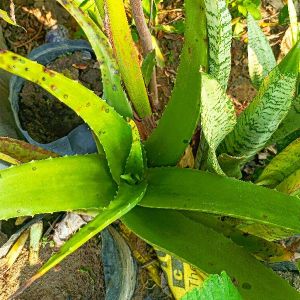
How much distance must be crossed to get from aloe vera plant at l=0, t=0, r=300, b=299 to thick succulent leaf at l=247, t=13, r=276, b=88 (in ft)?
0.52

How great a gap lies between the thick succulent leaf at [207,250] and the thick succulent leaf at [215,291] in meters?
0.33

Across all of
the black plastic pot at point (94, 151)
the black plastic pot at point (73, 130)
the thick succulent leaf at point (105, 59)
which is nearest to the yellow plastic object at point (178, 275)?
the black plastic pot at point (94, 151)

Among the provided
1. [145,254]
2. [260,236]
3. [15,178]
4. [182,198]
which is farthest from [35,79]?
[145,254]

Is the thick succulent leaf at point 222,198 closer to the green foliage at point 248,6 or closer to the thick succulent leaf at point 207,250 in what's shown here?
the thick succulent leaf at point 207,250

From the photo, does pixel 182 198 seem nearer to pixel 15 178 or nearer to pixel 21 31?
pixel 15 178

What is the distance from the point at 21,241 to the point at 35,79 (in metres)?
0.61

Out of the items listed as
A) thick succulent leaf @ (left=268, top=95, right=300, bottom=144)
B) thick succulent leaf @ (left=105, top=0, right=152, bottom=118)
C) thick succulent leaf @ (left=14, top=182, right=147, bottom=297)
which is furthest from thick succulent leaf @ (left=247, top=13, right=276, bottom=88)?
thick succulent leaf @ (left=14, top=182, right=147, bottom=297)

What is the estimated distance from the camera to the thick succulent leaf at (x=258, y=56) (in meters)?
0.99

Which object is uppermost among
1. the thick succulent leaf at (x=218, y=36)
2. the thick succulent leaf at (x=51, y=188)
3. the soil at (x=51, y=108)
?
the thick succulent leaf at (x=218, y=36)

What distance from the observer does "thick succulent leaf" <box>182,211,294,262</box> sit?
936 millimetres

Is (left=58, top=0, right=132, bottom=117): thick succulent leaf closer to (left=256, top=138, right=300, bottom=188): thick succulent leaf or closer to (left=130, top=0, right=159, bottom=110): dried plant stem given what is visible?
(left=130, top=0, right=159, bottom=110): dried plant stem

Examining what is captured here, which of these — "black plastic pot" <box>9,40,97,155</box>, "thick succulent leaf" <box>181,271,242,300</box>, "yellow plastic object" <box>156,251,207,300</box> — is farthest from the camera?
"black plastic pot" <box>9,40,97,155</box>

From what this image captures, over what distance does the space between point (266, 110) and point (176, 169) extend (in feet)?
0.58

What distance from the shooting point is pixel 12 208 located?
2.57 ft
